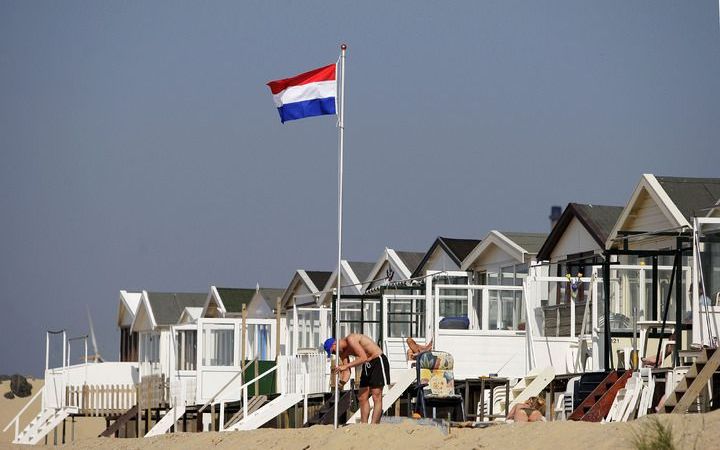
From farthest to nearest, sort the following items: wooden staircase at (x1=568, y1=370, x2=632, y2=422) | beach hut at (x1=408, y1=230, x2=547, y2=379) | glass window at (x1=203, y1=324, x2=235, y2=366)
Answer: glass window at (x1=203, y1=324, x2=235, y2=366), beach hut at (x1=408, y1=230, x2=547, y2=379), wooden staircase at (x1=568, y1=370, x2=632, y2=422)

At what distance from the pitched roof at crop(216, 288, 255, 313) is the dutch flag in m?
24.7

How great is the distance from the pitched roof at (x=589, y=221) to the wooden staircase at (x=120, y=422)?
38.4ft

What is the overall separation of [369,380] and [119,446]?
845 cm

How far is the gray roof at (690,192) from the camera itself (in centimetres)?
2552

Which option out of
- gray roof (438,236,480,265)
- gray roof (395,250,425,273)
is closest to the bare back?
gray roof (438,236,480,265)

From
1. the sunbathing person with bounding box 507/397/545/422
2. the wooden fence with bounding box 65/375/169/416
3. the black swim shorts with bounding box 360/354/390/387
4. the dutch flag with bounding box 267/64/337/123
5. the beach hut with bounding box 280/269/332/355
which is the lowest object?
the wooden fence with bounding box 65/375/169/416

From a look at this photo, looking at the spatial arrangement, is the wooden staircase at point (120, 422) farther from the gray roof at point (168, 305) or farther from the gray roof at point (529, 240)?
the gray roof at point (168, 305)

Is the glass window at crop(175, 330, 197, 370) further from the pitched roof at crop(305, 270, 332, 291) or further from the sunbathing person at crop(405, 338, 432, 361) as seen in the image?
the sunbathing person at crop(405, 338, 432, 361)

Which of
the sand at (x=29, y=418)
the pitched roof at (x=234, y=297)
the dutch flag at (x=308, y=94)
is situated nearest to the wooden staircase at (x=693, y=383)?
the dutch flag at (x=308, y=94)

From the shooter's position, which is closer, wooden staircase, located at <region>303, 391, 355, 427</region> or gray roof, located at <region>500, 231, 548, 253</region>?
wooden staircase, located at <region>303, 391, 355, 427</region>

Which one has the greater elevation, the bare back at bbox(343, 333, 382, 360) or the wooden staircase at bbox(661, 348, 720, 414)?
the bare back at bbox(343, 333, 382, 360)

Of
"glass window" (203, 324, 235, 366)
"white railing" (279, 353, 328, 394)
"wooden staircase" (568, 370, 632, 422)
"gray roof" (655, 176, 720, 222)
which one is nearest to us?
"wooden staircase" (568, 370, 632, 422)

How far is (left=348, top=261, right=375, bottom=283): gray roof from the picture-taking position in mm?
41750

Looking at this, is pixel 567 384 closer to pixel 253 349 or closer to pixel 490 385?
pixel 490 385
